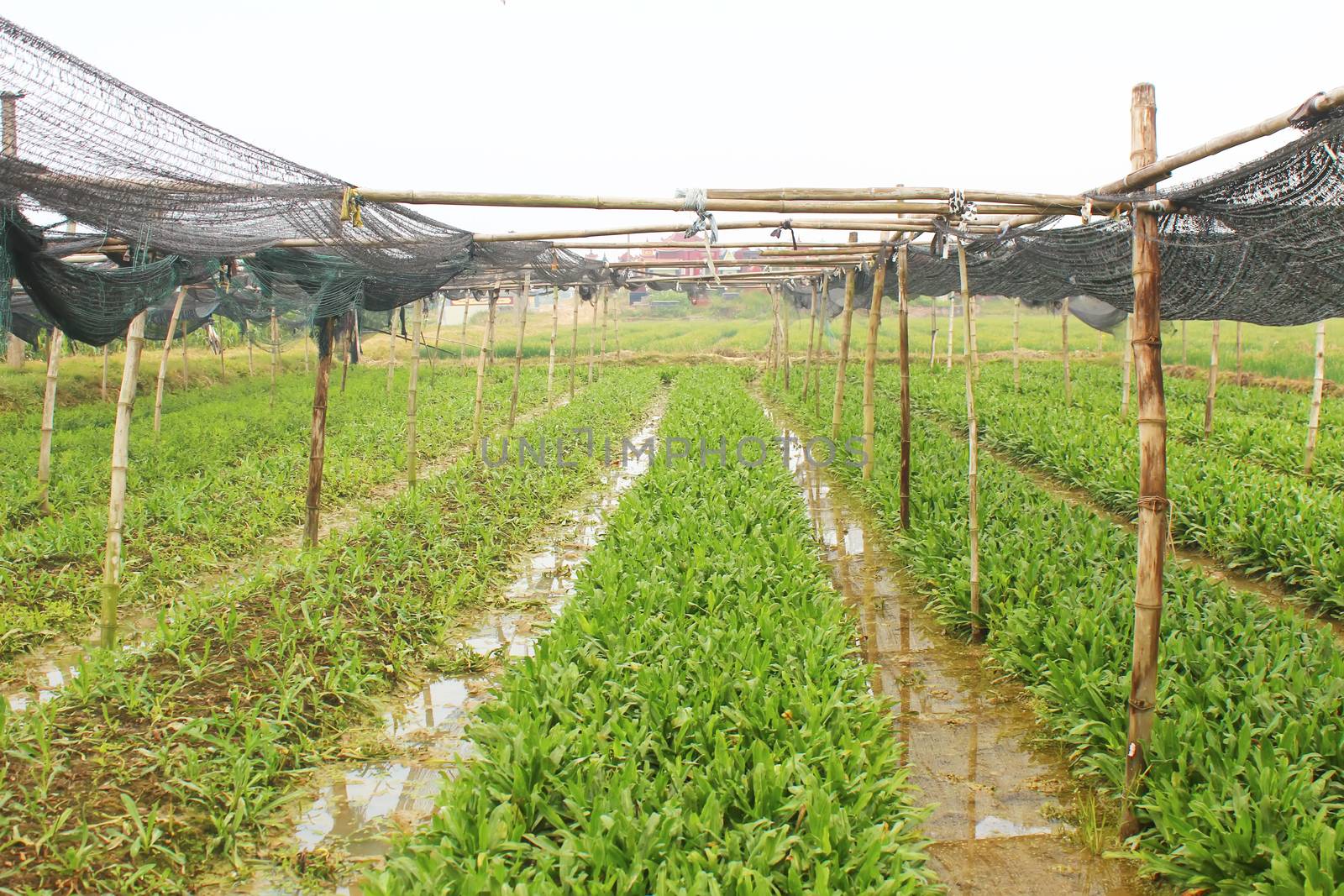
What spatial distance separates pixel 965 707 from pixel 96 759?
14.7 ft

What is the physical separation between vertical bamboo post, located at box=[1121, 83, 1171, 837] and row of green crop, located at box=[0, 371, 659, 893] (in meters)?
3.90

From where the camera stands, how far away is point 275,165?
17.9 ft

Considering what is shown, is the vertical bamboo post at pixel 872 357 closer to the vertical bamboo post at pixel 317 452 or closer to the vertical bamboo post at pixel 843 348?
the vertical bamboo post at pixel 843 348

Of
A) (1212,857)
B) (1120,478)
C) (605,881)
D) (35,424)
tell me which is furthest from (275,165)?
(35,424)

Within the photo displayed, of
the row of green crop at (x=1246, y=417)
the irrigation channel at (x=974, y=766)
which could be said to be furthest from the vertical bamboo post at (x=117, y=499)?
the row of green crop at (x=1246, y=417)

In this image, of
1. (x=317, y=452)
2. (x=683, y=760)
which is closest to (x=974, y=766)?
(x=683, y=760)

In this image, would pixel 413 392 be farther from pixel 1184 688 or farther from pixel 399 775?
pixel 1184 688

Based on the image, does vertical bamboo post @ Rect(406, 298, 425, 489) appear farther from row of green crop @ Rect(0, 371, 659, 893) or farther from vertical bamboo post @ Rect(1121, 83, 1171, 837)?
vertical bamboo post @ Rect(1121, 83, 1171, 837)

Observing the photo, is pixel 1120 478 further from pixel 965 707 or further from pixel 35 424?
pixel 35 424

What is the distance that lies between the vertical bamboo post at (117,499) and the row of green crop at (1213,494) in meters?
6.93

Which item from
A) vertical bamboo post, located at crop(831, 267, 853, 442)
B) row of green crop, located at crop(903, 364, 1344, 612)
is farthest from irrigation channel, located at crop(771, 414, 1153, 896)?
vertical bamboo post, located at crop(831, 267, 853, 442)

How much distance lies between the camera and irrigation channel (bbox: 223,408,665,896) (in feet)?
12.8

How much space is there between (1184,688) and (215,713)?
15.9 feet

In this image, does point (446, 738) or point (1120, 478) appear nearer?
point (446, 738)
